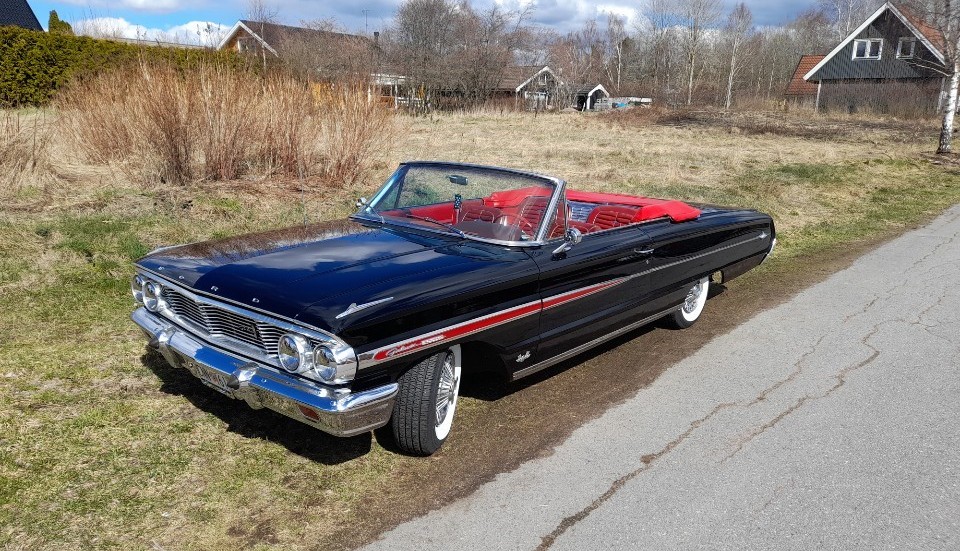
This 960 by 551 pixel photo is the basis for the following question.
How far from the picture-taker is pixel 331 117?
10156mm

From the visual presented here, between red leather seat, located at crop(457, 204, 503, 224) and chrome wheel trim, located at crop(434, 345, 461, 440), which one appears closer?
chrome wheel trim, located at crop(434, 345, 461, 440)

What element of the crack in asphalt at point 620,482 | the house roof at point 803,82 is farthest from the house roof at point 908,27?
the crack in asphalt at point 620,482

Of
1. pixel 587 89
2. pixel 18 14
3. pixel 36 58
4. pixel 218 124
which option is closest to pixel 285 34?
pixel 36 58

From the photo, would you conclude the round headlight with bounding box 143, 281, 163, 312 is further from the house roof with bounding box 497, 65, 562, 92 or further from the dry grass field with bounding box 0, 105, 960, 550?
the house roof with bounding box 497, 65, 562, 92

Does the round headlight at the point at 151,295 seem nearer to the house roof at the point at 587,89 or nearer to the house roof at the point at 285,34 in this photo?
the house roof at the point at 285,34

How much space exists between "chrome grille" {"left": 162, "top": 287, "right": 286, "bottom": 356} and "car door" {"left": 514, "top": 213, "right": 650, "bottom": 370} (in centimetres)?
146

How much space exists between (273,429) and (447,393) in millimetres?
965

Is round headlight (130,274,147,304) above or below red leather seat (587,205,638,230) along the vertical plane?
below

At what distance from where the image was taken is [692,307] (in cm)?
616

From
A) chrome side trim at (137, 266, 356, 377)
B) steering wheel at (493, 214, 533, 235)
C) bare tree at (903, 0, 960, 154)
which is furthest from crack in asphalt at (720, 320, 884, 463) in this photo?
bare tree at (903, 0, 960, 154)

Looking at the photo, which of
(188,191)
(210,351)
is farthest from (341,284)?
(188,191)

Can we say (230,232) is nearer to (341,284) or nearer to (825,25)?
(341,284)

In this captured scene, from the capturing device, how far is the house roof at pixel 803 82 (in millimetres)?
47888

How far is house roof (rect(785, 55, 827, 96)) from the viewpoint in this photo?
1885 inches
